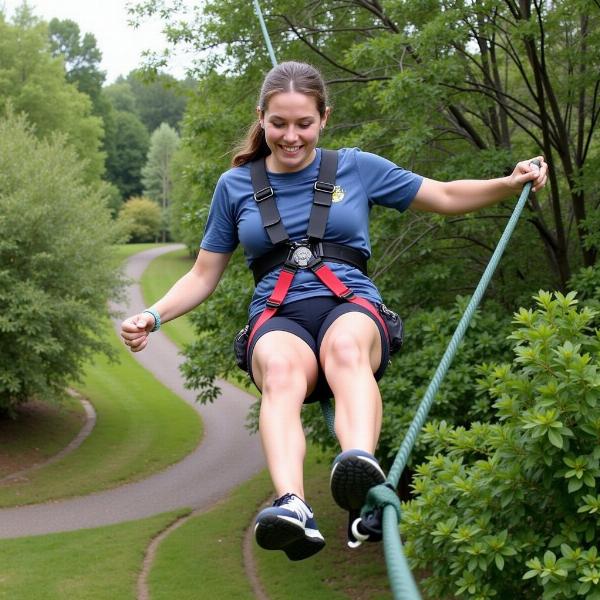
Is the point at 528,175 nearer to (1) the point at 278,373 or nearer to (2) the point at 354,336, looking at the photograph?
(2) the point at 354,336

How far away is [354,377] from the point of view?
280 cm

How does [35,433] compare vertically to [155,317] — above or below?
below

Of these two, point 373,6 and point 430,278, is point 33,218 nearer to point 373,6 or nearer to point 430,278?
point 373,6

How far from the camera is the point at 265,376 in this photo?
2.84m

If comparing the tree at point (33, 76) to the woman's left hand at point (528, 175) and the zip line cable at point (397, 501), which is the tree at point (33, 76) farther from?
the zip line cable at point (397, 501)

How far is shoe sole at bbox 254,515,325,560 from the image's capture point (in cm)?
246

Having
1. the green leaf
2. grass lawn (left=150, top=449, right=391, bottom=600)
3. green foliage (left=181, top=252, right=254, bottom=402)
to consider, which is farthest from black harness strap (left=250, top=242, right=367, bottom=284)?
grass lawn (left=150, top=449, right=391, bottom=600)

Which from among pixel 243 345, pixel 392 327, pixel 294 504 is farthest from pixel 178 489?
pixel 294 504

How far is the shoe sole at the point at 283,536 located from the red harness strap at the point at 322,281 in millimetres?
764

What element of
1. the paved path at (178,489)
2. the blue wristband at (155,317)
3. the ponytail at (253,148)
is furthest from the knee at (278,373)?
the paved path at (178,489)

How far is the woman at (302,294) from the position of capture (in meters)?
2.62

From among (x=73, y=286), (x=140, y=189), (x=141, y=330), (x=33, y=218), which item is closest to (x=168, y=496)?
(x=73, y=286)

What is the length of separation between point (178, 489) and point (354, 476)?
18.3 metres

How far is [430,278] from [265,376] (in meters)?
8.77
